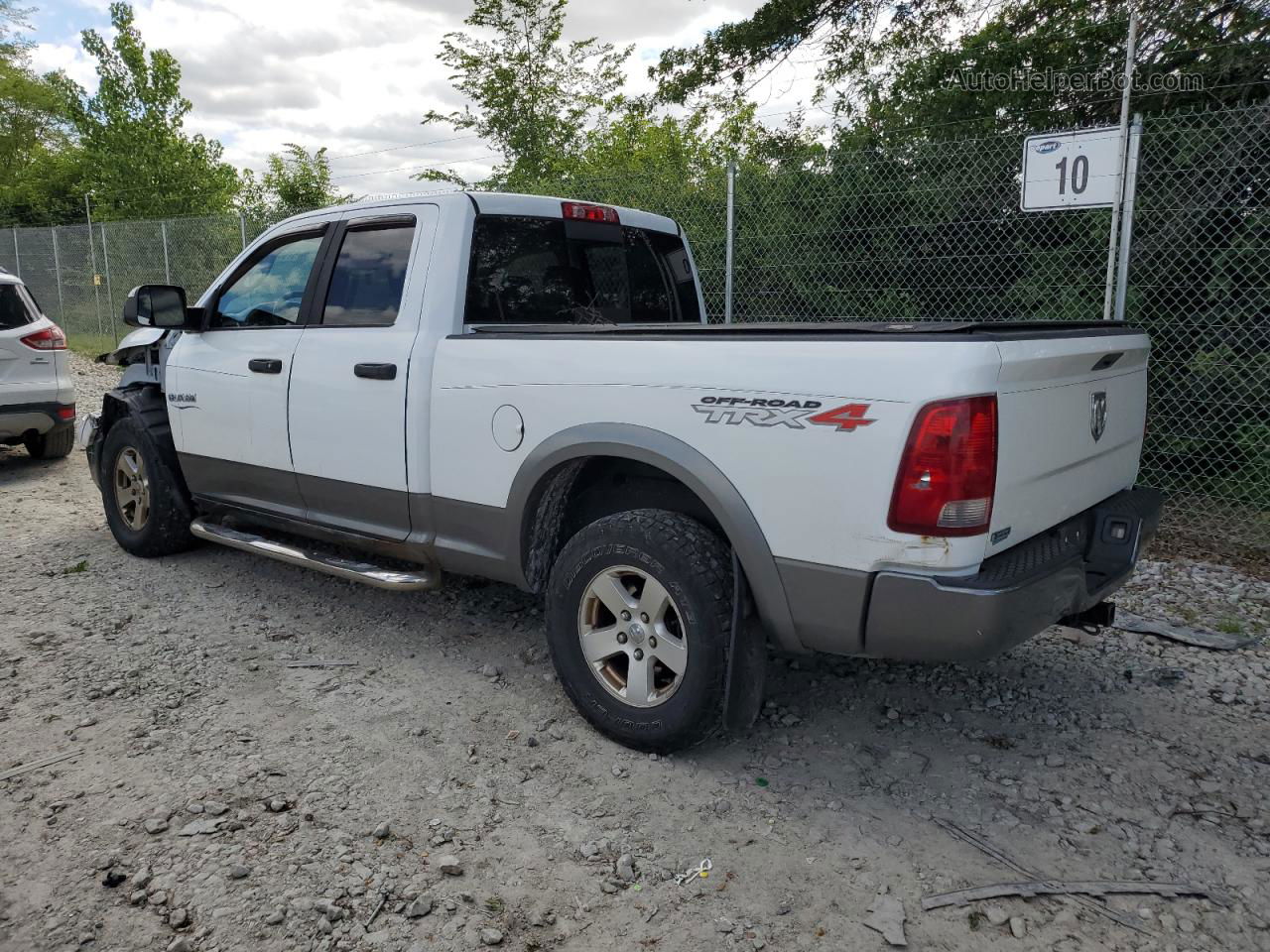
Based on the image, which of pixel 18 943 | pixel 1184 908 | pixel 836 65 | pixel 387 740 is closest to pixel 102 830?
pixel 18 943

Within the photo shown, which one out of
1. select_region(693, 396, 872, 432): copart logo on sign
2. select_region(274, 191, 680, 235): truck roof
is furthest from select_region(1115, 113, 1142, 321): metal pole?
select_region(693, 396, 872, 432): copart logo on sign

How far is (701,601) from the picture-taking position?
301 centimetres

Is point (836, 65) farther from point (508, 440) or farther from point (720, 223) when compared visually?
point (508, 440)

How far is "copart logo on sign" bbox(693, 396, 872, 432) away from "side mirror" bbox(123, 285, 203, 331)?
3286 millimetres

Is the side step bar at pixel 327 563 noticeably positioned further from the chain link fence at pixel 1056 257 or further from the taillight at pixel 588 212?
the chain link fence at pixel 1056 257

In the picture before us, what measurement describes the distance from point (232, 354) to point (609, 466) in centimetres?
236

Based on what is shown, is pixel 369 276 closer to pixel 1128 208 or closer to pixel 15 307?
pixel 1128 208

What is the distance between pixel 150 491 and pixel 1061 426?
188 inches

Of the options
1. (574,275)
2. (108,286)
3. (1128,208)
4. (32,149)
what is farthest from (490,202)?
(32,149)

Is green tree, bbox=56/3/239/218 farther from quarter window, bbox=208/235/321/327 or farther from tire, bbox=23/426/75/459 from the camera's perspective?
quarter window, bbox=208/235/321/327

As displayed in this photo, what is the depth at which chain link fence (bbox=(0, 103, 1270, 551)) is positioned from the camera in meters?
6.05

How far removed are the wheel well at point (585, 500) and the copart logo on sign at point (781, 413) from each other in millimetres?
470

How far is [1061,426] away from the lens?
9.68 feet

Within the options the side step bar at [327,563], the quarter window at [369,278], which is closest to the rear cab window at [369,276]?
the quarter window at [369,278]
